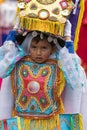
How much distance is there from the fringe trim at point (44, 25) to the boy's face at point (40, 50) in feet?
0.39

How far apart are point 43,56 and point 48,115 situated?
18.7 inches

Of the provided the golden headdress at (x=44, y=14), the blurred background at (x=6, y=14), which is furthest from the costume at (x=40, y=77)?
the blurred background at (x=6, y=14)

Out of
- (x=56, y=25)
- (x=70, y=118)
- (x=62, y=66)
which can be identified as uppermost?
(x=56, y=25)

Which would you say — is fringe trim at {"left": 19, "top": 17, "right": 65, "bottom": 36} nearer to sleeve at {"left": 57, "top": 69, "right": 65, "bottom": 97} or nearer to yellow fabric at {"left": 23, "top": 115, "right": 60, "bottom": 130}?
sleeve at {"left": 57, "top": 69, "right": 65, "bottom": 97}

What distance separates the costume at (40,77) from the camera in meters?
5.39

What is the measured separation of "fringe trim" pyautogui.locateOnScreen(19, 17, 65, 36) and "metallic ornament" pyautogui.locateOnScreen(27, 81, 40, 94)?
0.42m

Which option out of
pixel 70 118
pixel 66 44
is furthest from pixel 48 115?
pixel 66 44

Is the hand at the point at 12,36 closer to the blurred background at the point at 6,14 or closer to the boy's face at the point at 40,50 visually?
the boy's face at the point at 40,50

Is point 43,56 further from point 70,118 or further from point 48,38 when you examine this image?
point 70,118

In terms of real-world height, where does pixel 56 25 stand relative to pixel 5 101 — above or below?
above

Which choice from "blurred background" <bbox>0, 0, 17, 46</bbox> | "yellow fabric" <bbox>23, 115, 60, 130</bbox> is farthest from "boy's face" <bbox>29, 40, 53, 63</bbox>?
"blurred background" <bbox>0, 0, 17, 46</bbox>

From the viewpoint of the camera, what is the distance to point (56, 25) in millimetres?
5336

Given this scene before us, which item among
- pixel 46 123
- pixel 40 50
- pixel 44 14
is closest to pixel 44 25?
pixel 44 14

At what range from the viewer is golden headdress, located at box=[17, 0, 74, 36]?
534 centimetres
